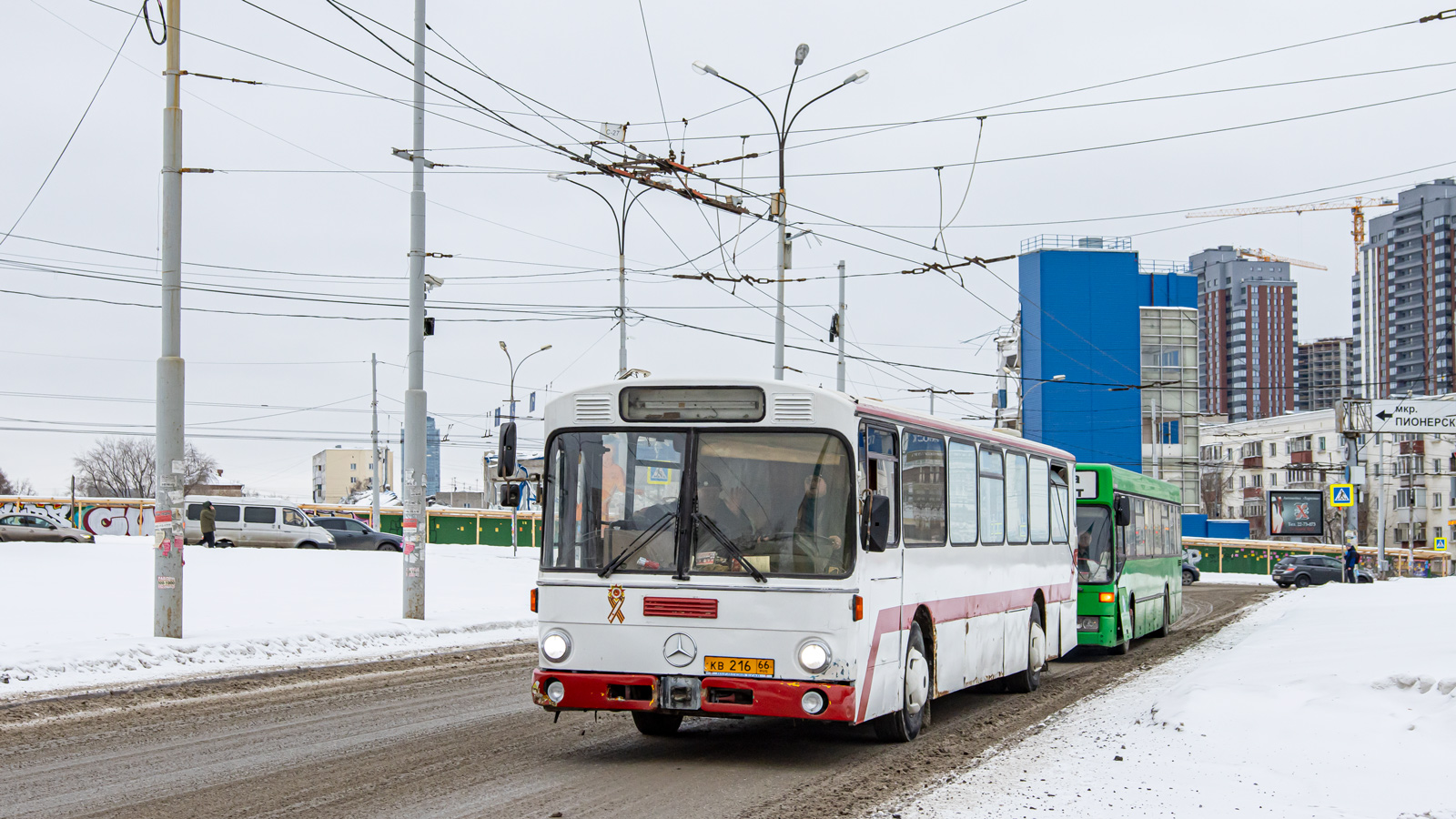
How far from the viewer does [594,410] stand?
31.2 ft

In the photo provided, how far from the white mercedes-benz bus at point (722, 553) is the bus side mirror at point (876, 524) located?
0.01 metres

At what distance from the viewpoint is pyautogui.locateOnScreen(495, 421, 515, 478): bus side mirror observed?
9.30 m

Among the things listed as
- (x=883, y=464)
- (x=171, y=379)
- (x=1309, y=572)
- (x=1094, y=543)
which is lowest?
(x=1309, y=572)

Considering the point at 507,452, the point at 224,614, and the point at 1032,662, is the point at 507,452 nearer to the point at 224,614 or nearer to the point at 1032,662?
the point at 1032,662

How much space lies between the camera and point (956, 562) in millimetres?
11391

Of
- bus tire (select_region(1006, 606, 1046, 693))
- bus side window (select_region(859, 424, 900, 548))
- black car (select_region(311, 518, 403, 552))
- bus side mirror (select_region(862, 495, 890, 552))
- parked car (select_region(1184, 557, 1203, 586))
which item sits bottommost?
parked car (select_region(1184, 557, 1203, 586))

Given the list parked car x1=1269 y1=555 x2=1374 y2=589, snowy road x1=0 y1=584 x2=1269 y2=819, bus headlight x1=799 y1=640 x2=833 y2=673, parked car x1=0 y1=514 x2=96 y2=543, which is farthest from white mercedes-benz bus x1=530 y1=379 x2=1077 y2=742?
parked car x1=1269 y1=555 x2=1374 y2=589

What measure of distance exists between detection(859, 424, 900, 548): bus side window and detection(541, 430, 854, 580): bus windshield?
0.83 ft

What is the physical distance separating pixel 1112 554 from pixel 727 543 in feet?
37.1

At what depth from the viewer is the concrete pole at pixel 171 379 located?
54.4 feet

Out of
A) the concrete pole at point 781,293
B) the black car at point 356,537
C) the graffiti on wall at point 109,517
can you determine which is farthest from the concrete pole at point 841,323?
the graffiti on wall at point 109,517

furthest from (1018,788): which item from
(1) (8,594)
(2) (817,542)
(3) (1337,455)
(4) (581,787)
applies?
(3) (1337,455)

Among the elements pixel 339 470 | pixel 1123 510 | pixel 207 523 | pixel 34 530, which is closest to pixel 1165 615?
pixel 1123 510

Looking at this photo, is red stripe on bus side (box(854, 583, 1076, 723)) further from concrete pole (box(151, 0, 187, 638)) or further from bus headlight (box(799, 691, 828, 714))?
concrete pole (box(151, 0, 187, 638))
